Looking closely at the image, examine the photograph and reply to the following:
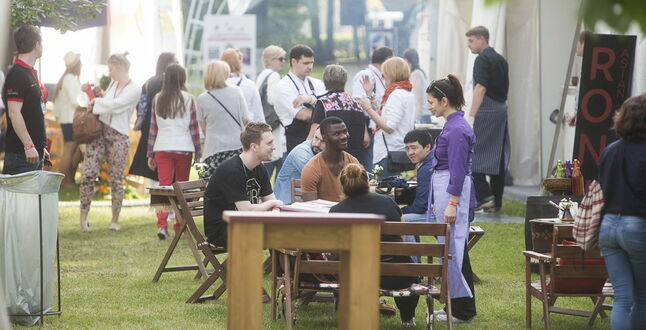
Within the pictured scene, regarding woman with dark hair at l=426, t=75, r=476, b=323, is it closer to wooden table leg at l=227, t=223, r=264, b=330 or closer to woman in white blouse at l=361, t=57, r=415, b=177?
wooden table leg at l=227, t=223, r=264, b=330

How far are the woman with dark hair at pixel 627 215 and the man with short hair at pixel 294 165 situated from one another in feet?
11.9

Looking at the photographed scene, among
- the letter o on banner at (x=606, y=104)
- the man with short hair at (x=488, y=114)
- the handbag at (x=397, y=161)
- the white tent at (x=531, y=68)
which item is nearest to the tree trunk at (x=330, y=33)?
the white tent at (x=531, y=68)

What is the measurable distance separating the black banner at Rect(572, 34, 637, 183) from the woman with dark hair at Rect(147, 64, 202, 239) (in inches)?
145

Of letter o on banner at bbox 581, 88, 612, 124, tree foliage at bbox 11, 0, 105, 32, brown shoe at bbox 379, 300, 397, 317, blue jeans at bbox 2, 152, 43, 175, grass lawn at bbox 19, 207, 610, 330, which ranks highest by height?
tree foliage at bbox 11, 0, 105, 32

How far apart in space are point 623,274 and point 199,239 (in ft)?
11.3

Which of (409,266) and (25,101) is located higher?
(25,101)

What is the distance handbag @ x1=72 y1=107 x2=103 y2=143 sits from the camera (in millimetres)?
12492

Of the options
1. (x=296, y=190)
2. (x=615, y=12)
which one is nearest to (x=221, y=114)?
(x=296, y=190)

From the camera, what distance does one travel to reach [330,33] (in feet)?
88.9

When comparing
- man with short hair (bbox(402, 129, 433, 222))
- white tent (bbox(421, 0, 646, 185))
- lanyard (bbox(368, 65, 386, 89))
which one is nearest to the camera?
man with short hair (bbox(402, 129, 433, 222))

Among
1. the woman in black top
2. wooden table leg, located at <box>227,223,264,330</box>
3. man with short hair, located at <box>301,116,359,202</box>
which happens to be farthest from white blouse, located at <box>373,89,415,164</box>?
wooden table leg, located at <box>227,223,264,330</box>

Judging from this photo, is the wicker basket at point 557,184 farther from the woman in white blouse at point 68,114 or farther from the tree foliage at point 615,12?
the woman in white blouse at point 68,114

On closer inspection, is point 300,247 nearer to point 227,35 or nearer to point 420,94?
point 420,94

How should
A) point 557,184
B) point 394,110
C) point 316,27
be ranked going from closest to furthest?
point 557,184
point 394,110
point 316,27
